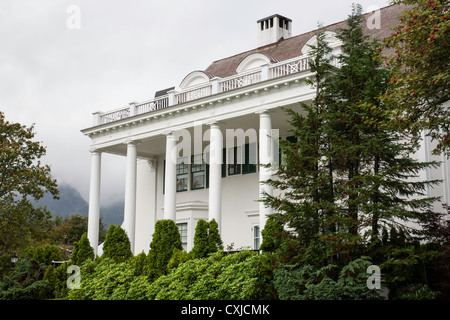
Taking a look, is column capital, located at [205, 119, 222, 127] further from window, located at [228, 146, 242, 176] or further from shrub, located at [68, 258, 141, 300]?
shrub, located at [68, 258, 141, 300]

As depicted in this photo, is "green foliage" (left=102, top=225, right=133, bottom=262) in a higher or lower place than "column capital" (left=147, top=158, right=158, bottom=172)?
lower

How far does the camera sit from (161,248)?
73.4ft

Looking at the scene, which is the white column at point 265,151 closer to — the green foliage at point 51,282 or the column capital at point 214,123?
the column capital at point 214,123

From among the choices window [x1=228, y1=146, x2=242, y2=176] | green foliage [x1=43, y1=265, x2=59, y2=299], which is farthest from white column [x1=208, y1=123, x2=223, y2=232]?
green foliage [x1=43, y1=265, x2=59, y2=299]

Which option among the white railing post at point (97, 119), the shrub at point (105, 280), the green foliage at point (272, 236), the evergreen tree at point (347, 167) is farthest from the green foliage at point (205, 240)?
the white railing post at point (97, 119)

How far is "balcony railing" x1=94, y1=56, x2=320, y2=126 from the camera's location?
2380 centimetres

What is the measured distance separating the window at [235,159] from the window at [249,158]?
362mm

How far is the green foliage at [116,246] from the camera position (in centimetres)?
2447

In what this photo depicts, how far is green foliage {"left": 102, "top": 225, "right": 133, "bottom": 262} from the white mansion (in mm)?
2879

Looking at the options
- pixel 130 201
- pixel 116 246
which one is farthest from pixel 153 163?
pixel 116 246

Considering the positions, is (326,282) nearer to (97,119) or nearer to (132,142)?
(132,142)
